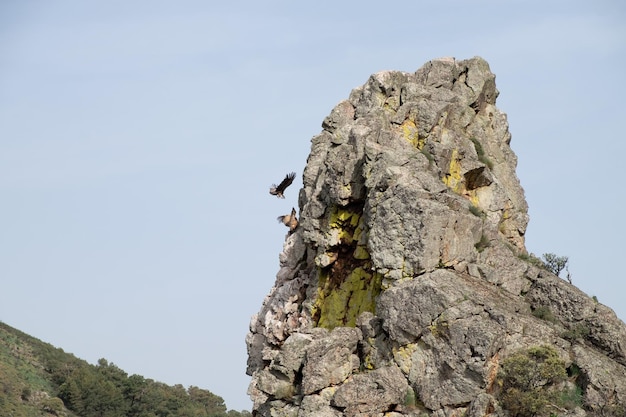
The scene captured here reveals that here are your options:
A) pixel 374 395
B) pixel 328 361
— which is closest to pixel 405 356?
pixel 374 395

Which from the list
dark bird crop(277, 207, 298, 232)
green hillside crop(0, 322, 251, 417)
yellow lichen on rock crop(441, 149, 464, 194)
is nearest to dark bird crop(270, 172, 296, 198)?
dark bird crop(277, 207, 298, 232)

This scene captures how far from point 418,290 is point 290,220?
12.3 m

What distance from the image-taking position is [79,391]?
359 ft

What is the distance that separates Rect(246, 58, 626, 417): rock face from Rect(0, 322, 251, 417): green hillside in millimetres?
56629

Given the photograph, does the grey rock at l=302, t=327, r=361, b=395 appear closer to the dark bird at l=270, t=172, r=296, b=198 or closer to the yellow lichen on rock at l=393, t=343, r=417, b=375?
the yellow lichen on rock at l=393, t=343, r=417, b=375

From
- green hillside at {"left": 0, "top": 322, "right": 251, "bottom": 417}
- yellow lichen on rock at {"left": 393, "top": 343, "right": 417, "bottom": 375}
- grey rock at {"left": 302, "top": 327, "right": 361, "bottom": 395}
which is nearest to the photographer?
yellow lichen on rock at {"left": 393, "top": 343, "right": 417, "bottom": 375}

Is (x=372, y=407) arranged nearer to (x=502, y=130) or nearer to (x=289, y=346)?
(x=289, y=346)

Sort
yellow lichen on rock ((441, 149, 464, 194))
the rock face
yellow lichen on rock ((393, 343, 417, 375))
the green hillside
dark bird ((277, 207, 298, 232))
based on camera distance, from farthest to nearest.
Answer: the green hillside → dark bird ((277, 207, 298, 232)) → yellow lichen on rock ((441, 149, 464, 194)) → yellow lichen on rock ((393, 343, 417, 375)) → the rock face

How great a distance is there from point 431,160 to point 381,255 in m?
5.67

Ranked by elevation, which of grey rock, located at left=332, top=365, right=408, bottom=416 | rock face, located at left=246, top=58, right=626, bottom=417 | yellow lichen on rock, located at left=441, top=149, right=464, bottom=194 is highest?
yellow lichen on rock, located at left=441, top=149, right=464, bottom=194

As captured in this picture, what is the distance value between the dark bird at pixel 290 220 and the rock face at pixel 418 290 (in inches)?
18.5

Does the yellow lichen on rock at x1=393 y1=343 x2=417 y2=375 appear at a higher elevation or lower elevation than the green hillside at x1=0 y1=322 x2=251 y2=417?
lower

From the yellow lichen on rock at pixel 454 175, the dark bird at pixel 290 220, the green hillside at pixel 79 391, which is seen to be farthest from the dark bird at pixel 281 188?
the green hillside at pixel 79 391

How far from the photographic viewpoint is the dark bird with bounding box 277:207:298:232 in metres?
52.6
